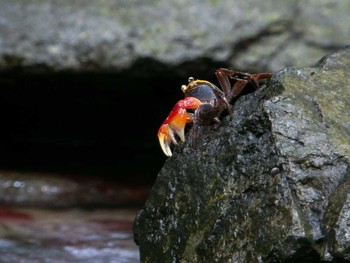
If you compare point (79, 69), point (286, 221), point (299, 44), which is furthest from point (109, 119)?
point (286, 221)

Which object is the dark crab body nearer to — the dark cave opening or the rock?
the rock

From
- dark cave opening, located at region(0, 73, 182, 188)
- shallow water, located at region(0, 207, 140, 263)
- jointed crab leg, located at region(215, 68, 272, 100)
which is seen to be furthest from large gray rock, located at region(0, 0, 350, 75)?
jointed crab leg, located at region(215, 68, 272, 100)

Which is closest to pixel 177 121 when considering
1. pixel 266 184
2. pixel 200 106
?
pixel 200 106

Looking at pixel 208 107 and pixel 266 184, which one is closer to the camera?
pixel 266 184

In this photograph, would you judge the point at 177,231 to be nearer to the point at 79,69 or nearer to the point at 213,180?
the point at 213,180

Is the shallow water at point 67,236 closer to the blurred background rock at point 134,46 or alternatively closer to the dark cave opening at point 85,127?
the blurred background rock at point 134,46

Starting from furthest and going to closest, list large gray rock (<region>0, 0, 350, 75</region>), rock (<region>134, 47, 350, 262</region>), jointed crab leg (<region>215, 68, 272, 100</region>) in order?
large gray rock (<region>0, 0, 350, 75</region>) < jointed crab leg (<region>215, 68, 272, 100</region>) < rock (<region>134, 47, 350, 262</region>)

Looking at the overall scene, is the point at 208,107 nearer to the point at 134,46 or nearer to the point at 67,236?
the point at 67,236
